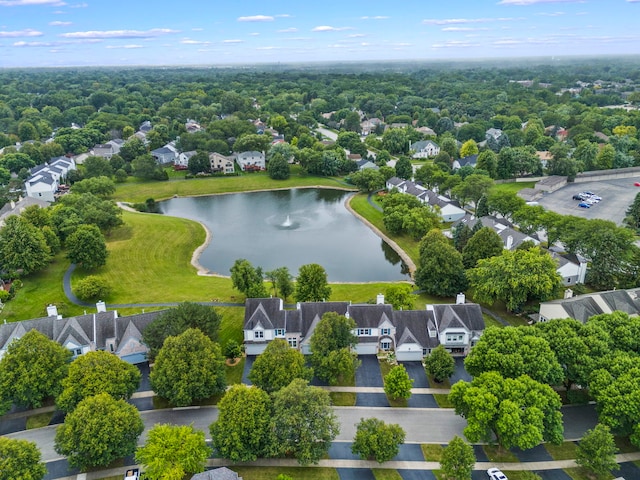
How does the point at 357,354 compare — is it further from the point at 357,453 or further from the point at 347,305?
the point at 357,453

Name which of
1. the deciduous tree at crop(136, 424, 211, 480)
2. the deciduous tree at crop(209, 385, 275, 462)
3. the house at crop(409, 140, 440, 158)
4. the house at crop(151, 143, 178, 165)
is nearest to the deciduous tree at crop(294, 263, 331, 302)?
the deciduous tree at crop(209, 385, 275, 462)

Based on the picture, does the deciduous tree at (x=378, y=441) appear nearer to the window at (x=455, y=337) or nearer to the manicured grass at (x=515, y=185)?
the window at (x=455, y=337)

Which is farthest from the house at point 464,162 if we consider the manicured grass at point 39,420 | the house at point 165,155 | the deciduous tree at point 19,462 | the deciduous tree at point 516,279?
the deciduous tree at point 19,462

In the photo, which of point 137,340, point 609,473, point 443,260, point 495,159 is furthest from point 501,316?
point 495,159

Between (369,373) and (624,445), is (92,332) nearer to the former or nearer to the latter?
(369,373)

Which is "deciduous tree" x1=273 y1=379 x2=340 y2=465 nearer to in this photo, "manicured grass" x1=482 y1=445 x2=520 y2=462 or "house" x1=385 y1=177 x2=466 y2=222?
"manicured grass" x1=482 y1=445 x2=520 y2=462

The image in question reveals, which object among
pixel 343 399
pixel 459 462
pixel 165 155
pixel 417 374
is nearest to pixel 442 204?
pixel 417 374
